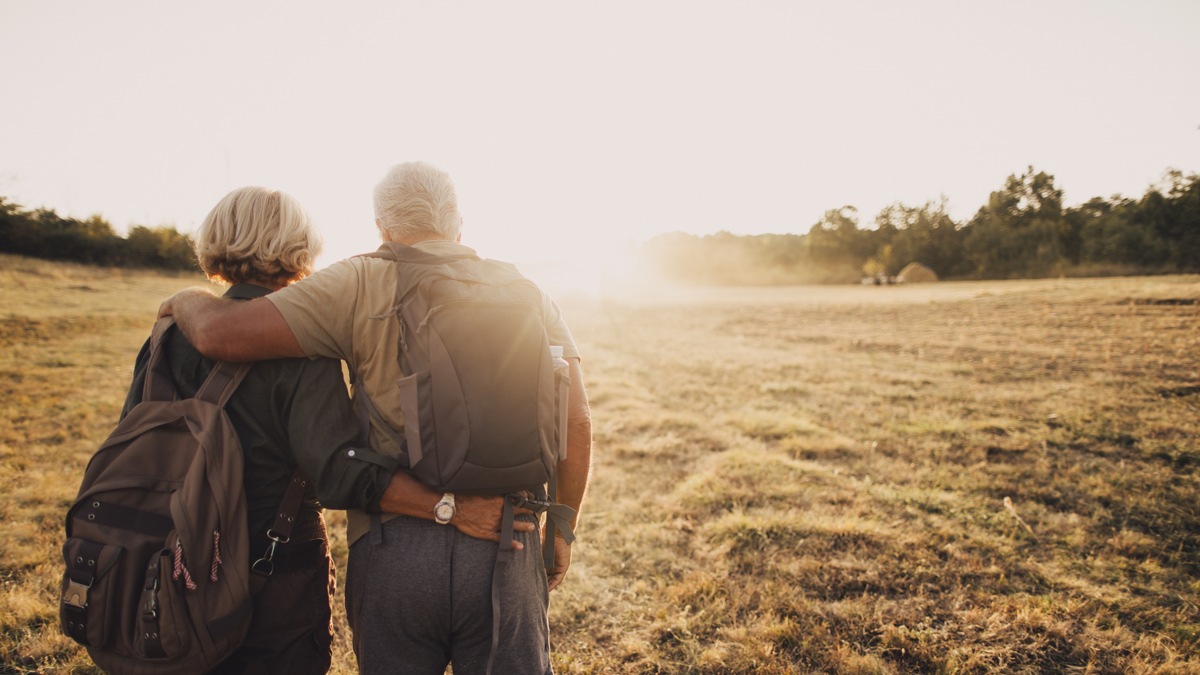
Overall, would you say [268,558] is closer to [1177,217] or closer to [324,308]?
[324,308]

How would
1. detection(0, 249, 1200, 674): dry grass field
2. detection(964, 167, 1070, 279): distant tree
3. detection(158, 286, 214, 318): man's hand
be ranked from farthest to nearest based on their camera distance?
detection(964, 167, 1070, 279): distant tree
detection(0, 249, 1200, 674): dry grass field
detection(158, 286, 214, 318): man's hand

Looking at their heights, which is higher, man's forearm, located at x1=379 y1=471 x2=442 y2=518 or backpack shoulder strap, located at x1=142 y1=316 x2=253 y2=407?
backpack shoulder strap, located at x1=142 y1=316 x2=253 y2=407

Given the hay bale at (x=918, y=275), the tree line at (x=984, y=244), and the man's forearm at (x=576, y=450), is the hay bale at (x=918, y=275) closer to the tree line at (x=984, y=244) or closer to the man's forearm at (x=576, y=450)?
the tree line at (x=984, y=244)

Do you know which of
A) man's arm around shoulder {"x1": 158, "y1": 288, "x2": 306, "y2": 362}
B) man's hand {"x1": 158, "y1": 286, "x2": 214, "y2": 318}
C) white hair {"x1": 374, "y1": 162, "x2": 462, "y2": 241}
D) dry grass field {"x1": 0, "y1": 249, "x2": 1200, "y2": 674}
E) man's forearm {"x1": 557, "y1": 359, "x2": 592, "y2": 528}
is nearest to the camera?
man's arm around shoulder {"x1": 158, "y1": 288, "x2": 306, "y2": 362}

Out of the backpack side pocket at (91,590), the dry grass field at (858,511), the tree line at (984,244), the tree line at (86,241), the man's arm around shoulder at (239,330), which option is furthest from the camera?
the tree line at (984,244)

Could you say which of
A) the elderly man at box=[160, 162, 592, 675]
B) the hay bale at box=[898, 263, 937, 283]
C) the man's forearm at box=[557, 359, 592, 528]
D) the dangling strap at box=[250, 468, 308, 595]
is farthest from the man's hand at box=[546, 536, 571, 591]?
the hay bale at box=[898, 263, 937, 283]

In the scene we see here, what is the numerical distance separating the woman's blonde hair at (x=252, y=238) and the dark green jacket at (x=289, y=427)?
0.33 ft

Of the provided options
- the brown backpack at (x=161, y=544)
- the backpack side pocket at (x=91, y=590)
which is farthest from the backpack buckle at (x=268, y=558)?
the backpack side pocket at (x=91, y=590)

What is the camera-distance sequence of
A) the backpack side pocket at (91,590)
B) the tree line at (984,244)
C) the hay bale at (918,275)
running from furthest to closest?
the hay bale at (918,275) → the tree line at (984,244) → the backpack side pocket at (91,590)

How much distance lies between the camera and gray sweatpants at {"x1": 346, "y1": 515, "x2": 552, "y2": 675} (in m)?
1.90

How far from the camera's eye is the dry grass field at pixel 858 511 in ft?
12.5

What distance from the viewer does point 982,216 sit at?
6606 centimetres

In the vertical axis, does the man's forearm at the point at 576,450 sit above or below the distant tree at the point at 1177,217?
below

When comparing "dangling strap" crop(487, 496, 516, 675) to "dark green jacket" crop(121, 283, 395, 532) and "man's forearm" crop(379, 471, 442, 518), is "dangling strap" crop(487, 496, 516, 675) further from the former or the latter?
"dark green jacket" crop(121, 283, 395, 532)
